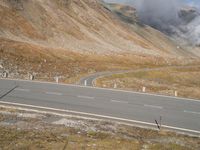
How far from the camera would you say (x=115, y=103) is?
2225 cm

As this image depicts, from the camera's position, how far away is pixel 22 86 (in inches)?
1022

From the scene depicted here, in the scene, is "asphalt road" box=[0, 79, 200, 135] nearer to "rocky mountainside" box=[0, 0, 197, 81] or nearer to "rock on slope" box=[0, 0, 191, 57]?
"rocky mountainside" box=[0, 0, 197, 81]

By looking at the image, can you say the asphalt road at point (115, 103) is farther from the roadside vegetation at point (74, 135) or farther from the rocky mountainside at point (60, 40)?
the rocky mountainside at point (60, 40)

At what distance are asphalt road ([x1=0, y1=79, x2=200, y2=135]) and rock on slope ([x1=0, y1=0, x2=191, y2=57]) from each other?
55.6m

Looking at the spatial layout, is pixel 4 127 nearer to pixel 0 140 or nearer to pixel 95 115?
pixel 0 140

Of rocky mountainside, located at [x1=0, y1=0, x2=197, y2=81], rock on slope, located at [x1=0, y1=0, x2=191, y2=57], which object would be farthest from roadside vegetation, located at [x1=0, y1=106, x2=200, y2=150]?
rock on slope, located at [x1=0, y1=0, x2=191, y2=57]

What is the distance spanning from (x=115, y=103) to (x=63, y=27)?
89545mm

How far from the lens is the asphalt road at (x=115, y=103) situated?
61.9ft

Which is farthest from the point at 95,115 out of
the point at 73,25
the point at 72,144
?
the point at 73,25

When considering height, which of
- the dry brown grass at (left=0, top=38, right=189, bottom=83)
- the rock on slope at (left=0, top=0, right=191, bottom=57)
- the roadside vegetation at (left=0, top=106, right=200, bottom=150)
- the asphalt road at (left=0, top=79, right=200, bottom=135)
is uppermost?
the rock on slope at (left=0, top=0, right=191, bottom=57)

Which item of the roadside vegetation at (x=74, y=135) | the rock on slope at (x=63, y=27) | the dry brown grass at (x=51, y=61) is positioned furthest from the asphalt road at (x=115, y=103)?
the rock on slope at (x=63, y=27)

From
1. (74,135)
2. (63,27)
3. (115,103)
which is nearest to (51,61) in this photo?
(63,27)

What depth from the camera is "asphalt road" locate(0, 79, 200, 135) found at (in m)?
18.9

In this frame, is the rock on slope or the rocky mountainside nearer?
the rocky mountainside
